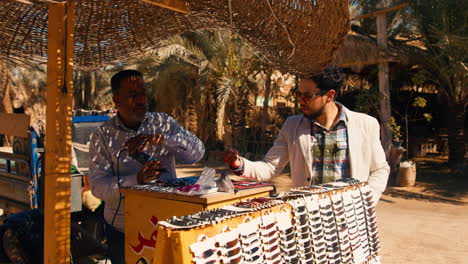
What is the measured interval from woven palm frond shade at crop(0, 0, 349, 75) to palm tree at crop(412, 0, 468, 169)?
28.4 feet

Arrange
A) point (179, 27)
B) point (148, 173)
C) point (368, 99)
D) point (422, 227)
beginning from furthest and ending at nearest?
point (368, 99) → point (422, 227) → point (179, 27) → point (148, 173)

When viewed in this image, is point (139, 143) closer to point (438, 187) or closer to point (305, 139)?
point (305, 139)

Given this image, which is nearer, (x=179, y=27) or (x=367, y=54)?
(x=179, y=27)

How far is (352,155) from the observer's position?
2482 mm

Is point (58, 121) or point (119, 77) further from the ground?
point (119, 77)

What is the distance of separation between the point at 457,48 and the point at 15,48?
10.3 m

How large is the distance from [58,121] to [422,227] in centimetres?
650

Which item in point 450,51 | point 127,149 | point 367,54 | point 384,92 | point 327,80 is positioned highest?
point 367,54

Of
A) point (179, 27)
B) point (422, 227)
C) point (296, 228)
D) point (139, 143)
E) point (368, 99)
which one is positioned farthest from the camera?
point (368, 99)

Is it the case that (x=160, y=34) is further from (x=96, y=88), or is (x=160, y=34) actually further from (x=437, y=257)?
(x=96, y=88)

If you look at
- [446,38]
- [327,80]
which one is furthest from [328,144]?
[446,38]

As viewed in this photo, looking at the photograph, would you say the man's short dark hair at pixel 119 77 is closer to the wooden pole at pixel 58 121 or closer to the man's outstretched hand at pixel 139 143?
the man's outstretched hand at pixel 139 143

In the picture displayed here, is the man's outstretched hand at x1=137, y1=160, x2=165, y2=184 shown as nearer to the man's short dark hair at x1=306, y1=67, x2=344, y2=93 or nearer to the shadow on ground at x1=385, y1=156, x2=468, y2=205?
the man's short dark hair at x1=306, y1=67, x2=344, y2=93

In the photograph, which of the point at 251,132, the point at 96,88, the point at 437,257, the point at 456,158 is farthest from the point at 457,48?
the point at 96,88
